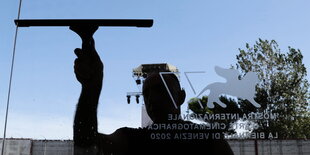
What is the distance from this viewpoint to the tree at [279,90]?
13.8ft

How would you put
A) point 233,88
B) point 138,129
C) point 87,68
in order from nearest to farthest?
point 87,68 < point 138,129 < point 233,88

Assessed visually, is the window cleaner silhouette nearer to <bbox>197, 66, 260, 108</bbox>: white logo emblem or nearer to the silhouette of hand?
the silhouette of hand

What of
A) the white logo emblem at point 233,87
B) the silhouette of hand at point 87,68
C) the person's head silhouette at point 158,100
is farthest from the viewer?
the white logo emblem at point 233,87

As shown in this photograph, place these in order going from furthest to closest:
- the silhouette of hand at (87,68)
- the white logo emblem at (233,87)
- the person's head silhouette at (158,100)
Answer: the white logo emblem at (233,87)
the person's head silhouette at (158,100)
the silhouette of hand at (87,68)

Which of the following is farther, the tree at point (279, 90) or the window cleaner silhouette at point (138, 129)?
the tree at point (279, 90)

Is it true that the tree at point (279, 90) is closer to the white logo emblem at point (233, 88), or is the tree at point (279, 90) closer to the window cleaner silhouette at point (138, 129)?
the white logo emblem at point (233, 88)

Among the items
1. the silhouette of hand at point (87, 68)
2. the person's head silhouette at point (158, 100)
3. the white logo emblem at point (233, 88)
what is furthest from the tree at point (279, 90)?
the silhouette of hand at point (87, 68)

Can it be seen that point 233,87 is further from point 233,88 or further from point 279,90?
point 279,90

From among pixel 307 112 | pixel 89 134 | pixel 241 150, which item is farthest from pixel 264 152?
pixel 89 134

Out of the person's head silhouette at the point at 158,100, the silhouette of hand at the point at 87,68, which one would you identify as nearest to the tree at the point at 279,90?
the person's head silhouette at the point at 158,100

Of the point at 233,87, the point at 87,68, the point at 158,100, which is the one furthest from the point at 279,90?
the point at 87,68

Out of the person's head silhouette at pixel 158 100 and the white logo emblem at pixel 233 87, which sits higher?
the white logo emblem at pixel 233 87

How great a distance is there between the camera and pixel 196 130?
324 centimetres

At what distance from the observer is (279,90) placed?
480cm
